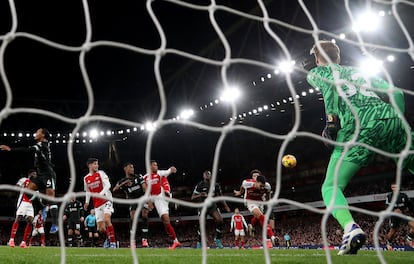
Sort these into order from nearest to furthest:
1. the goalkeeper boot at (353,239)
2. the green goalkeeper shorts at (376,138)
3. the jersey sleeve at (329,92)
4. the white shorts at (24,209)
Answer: the goalkeeper boot at (353,239)
the green goalkeeper shorts at (376,138)
the jersey sleeve at (329,92)
the white shorts at (24,209)

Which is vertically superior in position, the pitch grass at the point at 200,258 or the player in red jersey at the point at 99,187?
the player in red jersey at the point at 99,187

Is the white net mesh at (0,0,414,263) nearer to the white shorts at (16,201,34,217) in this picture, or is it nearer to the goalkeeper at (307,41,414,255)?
the white shorts at (16,201,34,217)

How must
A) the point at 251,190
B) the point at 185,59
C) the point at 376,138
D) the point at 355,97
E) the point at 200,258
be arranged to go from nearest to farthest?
the point at 376,138
the point at 355,97
the point at 200,258
the point at 251,190
the point at 185,59

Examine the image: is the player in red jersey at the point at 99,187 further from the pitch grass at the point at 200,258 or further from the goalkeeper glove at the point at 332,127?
the goalkeeper glove at the point at 332,127

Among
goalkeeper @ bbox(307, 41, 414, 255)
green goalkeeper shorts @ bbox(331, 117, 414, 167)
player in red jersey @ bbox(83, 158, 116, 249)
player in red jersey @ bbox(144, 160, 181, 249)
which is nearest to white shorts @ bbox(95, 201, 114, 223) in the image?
player in red jersey @ bbox(83, 158, 116, 249)

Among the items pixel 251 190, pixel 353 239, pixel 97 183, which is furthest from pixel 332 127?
pixel 251 190

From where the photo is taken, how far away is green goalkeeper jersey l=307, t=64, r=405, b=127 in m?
3.44

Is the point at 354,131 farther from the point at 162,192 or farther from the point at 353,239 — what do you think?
the point at 162,192

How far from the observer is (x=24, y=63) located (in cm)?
2052

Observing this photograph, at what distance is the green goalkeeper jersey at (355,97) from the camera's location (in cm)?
344

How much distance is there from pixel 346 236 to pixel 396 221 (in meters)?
7.56

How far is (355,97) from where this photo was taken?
351 cm

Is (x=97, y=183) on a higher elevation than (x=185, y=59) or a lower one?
lower

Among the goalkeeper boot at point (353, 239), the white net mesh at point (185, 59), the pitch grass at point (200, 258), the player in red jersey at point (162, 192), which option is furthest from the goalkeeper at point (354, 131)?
the white net mesh at point (185, 59)
